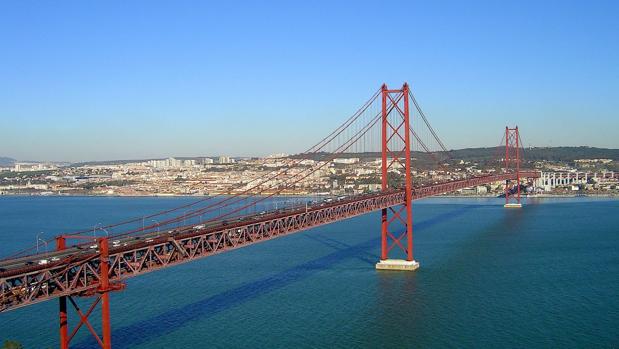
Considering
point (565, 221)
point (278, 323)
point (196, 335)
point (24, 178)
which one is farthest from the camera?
point (24, 178)

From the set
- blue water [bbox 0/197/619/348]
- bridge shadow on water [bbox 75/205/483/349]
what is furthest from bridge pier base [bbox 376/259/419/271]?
bridge shadow on water [bbox 75/205/483/349]

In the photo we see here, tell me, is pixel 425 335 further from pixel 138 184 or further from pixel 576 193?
pixel 138 184

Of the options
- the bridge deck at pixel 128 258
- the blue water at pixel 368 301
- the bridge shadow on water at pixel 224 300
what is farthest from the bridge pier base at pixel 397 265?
the bridge deck at pixel 128 258

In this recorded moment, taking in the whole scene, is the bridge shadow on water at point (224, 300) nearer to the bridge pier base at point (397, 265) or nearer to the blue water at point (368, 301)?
the blue water at point (368, 301)

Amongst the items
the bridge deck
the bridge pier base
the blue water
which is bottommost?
the blue water

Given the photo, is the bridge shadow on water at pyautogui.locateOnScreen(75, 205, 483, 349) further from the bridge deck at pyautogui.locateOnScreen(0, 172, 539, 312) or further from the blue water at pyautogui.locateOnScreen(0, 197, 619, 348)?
the bridge deck at pyautogui.locateOnScreen(0, 172, 539, 312)

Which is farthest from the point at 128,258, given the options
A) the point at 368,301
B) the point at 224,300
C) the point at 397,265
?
the point at 397,265

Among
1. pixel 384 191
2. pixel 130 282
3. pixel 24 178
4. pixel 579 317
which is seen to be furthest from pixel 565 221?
A: pixel 24 178
